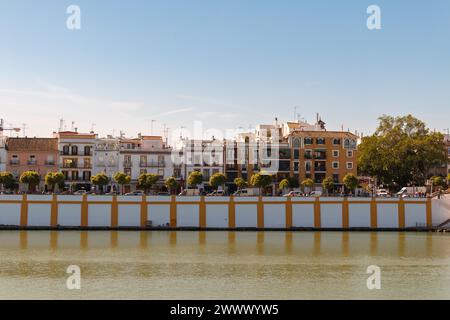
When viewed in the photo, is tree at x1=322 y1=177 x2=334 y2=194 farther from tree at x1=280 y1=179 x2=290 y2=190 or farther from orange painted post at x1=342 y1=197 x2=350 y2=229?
orange painted post at x1=342 y1=197 x2=350 y2=229

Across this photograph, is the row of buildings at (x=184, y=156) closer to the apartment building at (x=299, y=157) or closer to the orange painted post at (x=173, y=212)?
the apartment building at (x=299, y=157)

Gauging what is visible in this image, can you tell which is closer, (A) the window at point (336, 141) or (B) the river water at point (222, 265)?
(B) the river water at point (222, 265)

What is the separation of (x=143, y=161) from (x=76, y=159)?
5.50 m

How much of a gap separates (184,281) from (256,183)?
1041 inches

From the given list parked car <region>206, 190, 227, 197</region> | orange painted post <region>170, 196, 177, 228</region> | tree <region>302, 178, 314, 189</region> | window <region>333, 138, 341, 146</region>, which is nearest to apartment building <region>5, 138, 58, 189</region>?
parked car <region>206, 190, 227, 197</region>

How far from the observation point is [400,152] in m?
54.0

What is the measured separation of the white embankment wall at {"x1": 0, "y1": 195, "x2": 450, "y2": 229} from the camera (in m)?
40.9

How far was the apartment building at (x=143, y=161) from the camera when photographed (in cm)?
5434

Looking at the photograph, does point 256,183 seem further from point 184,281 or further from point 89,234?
point 184,281

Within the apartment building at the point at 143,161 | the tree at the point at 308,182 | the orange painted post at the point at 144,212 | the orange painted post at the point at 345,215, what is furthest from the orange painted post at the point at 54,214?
the tree at the point at 308,182

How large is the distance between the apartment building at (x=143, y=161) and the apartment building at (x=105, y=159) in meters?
0.44
